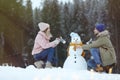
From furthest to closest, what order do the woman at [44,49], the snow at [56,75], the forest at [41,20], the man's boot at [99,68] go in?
the forest at [41,20] → the woman at [44,49] → the man's boot at [99,68] → the snow at [56,75]

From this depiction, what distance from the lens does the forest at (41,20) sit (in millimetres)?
10969

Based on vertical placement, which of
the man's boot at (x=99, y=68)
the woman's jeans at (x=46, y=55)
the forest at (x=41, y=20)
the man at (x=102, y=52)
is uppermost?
the man at (x=102, y=52)

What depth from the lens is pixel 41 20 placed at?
12.0 m

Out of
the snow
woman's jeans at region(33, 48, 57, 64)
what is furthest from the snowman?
the snow

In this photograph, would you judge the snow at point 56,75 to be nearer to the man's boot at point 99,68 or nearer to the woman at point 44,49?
the man's boot at point 99,68

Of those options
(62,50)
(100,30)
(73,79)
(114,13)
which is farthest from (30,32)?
(73,79)

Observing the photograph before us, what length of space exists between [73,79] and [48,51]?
2587 millimetres

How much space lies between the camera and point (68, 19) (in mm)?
11984

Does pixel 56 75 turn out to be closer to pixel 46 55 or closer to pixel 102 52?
pixel 102 52

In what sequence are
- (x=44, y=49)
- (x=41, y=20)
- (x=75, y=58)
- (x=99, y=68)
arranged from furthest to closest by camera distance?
1. (x=41, y=20)
2. (x=44, y=49)
3. (x=75, y=58)
4. (x=99, y=68)

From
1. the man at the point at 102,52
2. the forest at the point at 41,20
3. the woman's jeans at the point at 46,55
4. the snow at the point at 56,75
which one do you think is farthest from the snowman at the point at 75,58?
the forest at the point at 41,20

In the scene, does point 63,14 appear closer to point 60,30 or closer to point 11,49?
point 60,30

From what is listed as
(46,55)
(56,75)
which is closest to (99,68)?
(46,55)

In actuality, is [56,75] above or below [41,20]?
above
